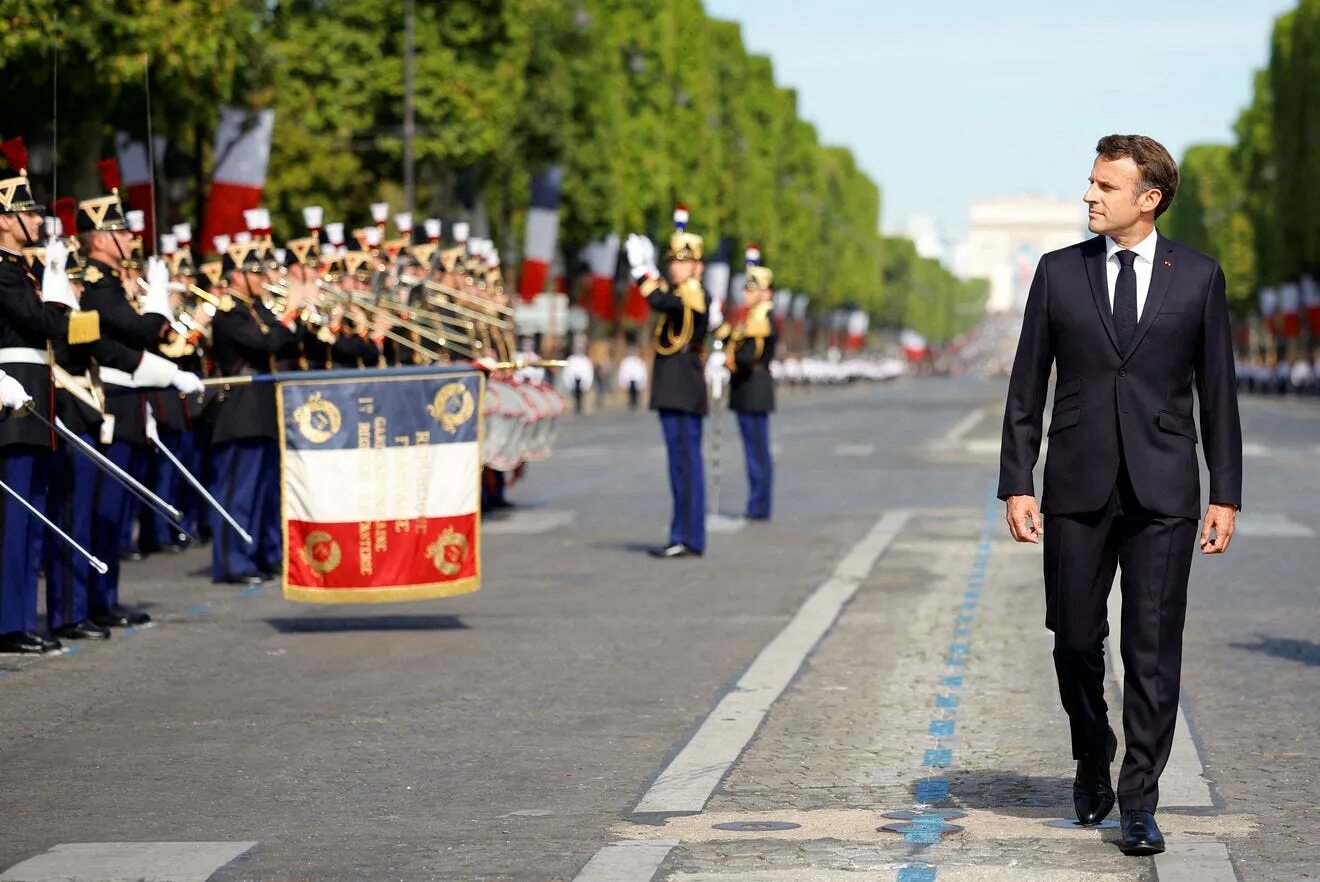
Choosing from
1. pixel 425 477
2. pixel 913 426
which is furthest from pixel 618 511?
pixel 913 426

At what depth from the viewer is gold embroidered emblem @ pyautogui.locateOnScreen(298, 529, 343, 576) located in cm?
1312

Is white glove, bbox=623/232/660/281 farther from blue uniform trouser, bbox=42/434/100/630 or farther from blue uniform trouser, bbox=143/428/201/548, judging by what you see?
blue uniform trouser, bbox=42/434/100/630

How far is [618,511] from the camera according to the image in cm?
2312

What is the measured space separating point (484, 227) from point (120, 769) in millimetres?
47393

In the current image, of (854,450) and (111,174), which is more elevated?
(111,174)

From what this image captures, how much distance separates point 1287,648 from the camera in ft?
42.5

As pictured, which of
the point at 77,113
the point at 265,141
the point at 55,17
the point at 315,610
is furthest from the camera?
the point at 265,141

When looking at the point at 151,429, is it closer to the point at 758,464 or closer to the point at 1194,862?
the point at 1194,862

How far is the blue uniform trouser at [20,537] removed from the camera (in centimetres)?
1241

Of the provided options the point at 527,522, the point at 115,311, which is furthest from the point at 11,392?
the point at 527,522

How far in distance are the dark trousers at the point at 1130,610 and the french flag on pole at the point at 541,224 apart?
48.7 metres

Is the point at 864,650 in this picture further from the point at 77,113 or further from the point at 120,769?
the point at 77,113

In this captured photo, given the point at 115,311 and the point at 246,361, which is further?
the point at 246,361

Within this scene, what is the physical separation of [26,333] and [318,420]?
152 centimetres
